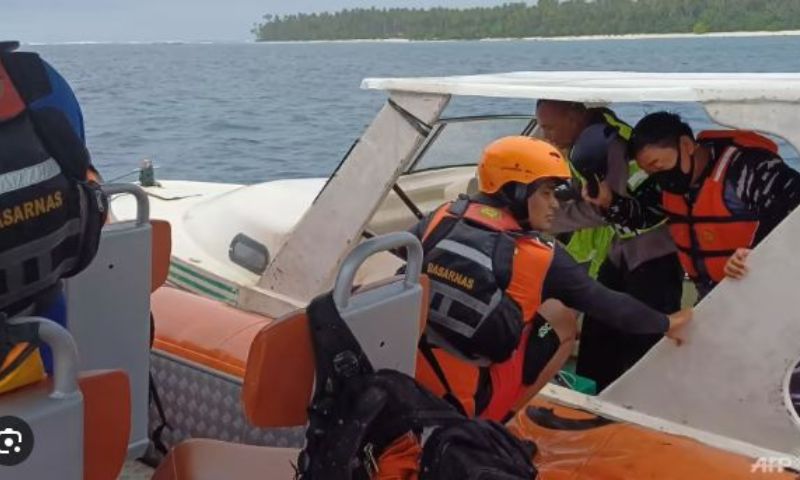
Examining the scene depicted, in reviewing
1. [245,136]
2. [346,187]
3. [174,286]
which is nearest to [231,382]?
[346,187]

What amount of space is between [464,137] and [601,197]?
2.72 feet

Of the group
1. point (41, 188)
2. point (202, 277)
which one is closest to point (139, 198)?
point (41, 188)

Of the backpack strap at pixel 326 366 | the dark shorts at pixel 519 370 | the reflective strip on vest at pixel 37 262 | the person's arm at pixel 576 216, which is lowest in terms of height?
the dark shorts at pixel 519 370

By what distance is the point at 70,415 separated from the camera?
1.70m

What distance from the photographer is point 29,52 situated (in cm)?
224

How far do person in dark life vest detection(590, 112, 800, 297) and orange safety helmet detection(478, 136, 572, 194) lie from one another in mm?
705

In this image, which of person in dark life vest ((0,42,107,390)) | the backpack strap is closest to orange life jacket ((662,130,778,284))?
the backpack strap

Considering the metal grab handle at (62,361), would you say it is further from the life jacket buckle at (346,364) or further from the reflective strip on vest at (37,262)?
the life jacket buckle at (346,364)

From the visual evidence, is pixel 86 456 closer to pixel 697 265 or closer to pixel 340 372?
pixel 340 372

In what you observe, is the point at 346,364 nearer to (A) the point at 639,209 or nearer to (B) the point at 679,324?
(B) the point at 679,324

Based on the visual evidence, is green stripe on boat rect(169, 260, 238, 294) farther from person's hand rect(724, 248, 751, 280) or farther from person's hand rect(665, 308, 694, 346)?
person's hand rect(724, 248, 751, 280)

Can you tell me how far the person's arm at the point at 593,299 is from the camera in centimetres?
289
